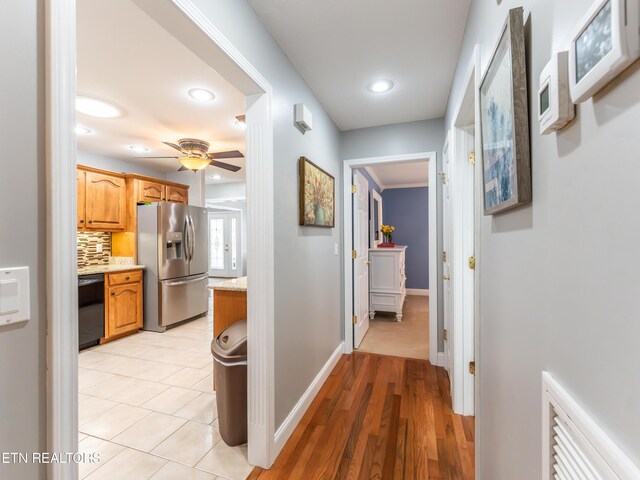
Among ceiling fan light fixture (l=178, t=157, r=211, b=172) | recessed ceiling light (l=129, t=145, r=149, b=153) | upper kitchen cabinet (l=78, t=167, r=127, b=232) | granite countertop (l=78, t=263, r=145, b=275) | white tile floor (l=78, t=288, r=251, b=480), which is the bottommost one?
white tile floor (l=78, t=288, r=251, b=480)

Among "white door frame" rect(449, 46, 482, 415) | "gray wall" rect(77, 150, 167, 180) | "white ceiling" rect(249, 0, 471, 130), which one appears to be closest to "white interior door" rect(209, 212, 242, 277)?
"gray wall" rect(77, 150, 167, 180)

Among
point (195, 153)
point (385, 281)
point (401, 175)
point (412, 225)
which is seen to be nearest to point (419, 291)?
point (412, 225)

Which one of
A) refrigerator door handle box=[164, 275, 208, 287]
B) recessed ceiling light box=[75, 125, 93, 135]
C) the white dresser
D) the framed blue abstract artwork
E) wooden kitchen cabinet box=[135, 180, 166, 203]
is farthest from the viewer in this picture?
the white dresser

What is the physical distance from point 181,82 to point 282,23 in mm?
1174

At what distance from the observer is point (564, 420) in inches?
23.9

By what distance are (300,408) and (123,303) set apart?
312 cm

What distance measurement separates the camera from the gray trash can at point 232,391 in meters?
1.75

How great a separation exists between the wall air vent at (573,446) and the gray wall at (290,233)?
1327mm

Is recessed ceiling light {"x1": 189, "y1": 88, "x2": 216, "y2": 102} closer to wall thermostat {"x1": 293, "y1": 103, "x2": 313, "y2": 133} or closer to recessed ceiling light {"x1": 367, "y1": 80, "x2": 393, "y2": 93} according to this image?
wall thermostat {"x1": 293, "y1": 103, "x2": 313, "y2": 133}

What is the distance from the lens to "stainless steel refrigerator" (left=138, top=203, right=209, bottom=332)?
410 centimetres

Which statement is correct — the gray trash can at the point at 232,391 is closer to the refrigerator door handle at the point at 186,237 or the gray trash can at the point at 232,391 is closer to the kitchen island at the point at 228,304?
the kitchen island at the point at 228,304

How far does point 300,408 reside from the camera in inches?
80.4

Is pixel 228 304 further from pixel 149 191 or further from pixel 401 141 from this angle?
pixel 149 191

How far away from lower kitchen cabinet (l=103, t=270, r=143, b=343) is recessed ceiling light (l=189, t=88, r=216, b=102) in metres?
2.60
